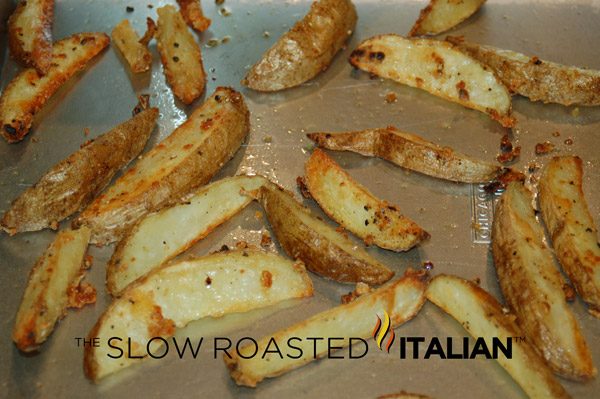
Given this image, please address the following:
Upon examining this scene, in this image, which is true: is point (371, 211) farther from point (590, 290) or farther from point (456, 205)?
point (590, 290)

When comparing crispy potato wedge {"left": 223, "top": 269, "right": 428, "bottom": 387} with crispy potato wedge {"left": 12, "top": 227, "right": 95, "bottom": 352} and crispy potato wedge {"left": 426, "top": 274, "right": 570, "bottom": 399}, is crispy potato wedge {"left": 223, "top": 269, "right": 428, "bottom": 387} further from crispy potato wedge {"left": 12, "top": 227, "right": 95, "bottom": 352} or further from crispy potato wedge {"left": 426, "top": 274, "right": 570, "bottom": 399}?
crispy potato wedge {"left": 12, "top": 227, "right": 95, "bottom": 352}

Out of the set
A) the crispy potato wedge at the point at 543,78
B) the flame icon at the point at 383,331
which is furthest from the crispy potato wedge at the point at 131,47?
the flame icon at the point at 383,331

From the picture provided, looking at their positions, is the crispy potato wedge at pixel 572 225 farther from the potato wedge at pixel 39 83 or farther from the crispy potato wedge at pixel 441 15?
the potato wedge at pixel 39 83

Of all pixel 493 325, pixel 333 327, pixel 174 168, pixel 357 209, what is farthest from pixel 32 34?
pixel 493 325

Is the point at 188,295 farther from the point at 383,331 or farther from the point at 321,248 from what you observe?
the point at 383,331

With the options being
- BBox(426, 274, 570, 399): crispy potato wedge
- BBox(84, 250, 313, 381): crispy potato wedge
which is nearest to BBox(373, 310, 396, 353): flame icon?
BBox(426, 274, 570, 399): crispy potato wedge
